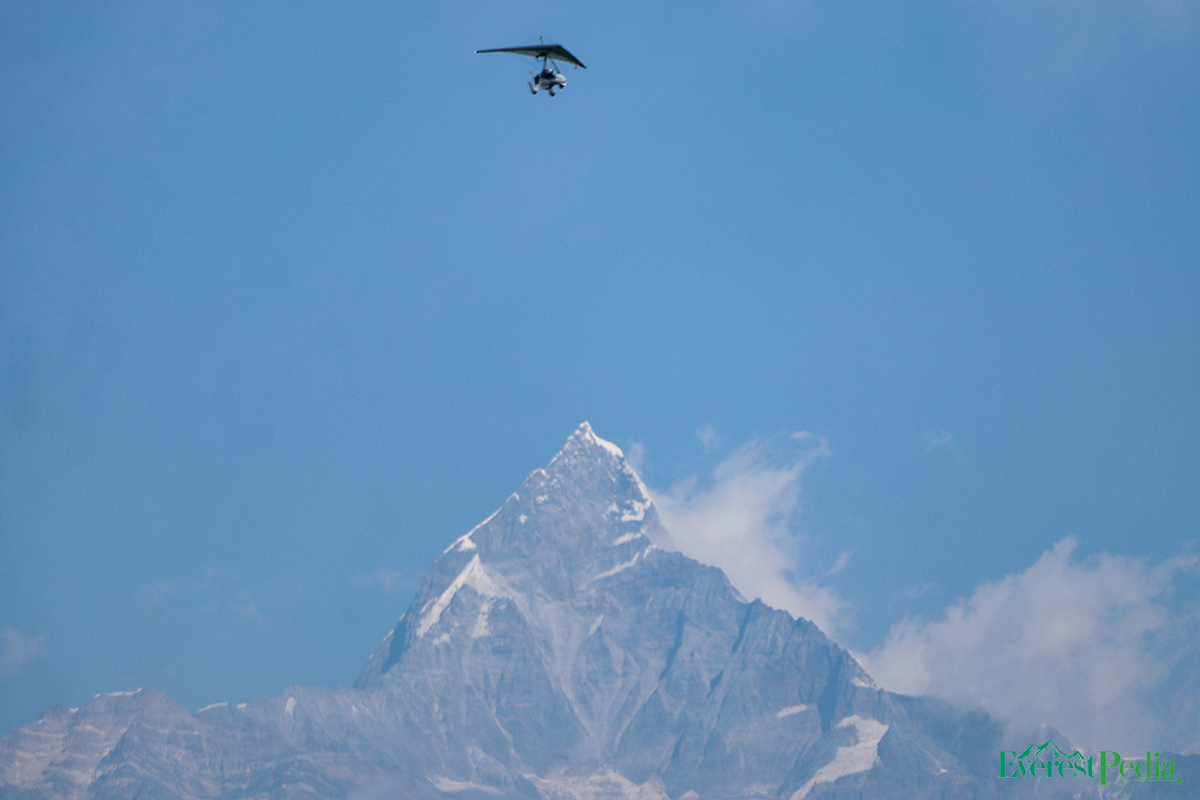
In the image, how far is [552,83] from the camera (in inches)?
3034

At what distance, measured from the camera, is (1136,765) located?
182 meters

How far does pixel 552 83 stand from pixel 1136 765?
466 feet

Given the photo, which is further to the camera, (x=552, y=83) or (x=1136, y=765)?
(x=1136, y=765)
